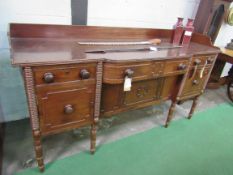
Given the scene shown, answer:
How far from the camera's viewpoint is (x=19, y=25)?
1.26 meters

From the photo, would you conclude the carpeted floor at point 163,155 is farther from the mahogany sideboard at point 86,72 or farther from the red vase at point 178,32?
the red vase at point 178,32

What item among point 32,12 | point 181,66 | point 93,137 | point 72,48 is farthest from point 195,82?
point 32,12

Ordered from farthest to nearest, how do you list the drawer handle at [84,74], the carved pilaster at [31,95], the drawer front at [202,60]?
the drawer front at [202,60], the drawer handle at [84,74], the carved pilaster at [31,95]

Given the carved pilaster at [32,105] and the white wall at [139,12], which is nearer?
the carved pilaster at [32,105]

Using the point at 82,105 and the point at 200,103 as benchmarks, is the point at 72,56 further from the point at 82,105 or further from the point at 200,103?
the point at 200,103

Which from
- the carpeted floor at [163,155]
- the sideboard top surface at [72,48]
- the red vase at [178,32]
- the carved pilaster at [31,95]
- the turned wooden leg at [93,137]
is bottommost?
the carpeted floor at [163,155]

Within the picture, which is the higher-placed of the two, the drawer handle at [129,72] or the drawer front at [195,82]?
the drawer handle at [129,72]

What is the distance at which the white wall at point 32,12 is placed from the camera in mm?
1312

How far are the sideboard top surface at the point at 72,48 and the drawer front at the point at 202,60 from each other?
5 cm

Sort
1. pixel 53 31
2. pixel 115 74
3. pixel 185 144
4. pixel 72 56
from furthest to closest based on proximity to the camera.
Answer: pixel 185 144 < pixel 53 31 < pixel 115 74 < pixel 72 56

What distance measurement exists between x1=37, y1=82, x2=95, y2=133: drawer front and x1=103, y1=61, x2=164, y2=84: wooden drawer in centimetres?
13

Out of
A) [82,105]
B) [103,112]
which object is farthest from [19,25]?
[103,112]

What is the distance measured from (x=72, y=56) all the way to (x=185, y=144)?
131cm

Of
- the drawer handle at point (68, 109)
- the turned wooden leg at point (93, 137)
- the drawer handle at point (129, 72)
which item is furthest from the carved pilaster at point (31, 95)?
the drawer handle at point (129, 72)
